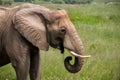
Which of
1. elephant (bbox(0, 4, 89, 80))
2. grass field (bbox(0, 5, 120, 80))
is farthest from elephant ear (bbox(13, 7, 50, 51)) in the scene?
grass field (bbox(0, 5, 120, 80))

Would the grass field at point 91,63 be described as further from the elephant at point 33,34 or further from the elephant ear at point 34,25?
the elephant ear at point 34,25

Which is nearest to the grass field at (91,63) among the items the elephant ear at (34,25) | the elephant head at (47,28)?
the elephant head at (47,28)

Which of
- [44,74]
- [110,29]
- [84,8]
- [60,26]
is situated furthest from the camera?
[84,8]

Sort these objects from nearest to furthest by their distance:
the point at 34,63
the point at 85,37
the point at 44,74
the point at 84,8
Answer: the point at 34,63, the point at 44,74, the point at 85,37, the point at 84,8

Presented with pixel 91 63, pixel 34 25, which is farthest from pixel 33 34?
pixel 91 63

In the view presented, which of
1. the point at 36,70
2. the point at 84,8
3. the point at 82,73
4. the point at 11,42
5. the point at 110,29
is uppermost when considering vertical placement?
the point at 11,42

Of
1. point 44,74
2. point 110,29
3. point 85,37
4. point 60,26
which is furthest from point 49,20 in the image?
point 110,29

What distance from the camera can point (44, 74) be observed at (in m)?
5.98

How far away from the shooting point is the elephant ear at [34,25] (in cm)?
466

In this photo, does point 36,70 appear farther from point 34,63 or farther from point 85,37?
point 85,37

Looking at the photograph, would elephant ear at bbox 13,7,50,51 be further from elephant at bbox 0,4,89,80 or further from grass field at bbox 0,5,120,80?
grass field at bbox 0,5,120,80

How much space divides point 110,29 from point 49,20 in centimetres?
568

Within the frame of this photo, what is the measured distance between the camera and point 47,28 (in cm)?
469

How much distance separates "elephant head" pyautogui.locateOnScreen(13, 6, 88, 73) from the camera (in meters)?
4.56
